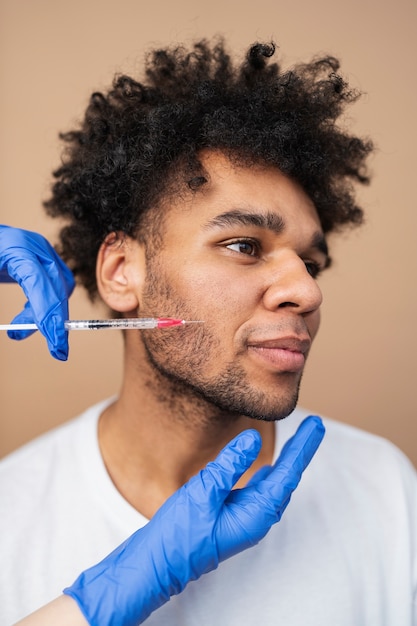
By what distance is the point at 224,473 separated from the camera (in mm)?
1247

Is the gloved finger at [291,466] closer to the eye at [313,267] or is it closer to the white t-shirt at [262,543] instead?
the white t-shirt at [262,543]

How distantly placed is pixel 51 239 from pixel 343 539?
4.92 feet

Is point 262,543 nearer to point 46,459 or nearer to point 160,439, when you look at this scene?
point 160,439

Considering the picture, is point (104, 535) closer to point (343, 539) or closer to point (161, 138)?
point (343, 539)

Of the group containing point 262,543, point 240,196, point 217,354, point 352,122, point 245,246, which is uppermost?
point 352,122

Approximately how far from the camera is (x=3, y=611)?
4.46 feet

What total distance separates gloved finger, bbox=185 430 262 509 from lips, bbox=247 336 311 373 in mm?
182

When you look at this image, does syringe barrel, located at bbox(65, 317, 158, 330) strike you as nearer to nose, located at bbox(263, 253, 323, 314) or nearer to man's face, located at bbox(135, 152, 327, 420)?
man's face, located at bbox(135, 152, 327, 420)

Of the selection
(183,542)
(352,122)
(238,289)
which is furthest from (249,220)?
(352,122)

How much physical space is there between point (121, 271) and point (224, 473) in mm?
664

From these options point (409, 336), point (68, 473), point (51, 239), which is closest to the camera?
point (68, 473)

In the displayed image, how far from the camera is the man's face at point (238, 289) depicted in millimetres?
1403

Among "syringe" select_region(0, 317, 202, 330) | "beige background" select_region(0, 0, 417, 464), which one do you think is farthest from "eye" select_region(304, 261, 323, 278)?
"beige background" select_region(0, 0, 417, 464)

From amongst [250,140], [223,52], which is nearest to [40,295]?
[250,140]
